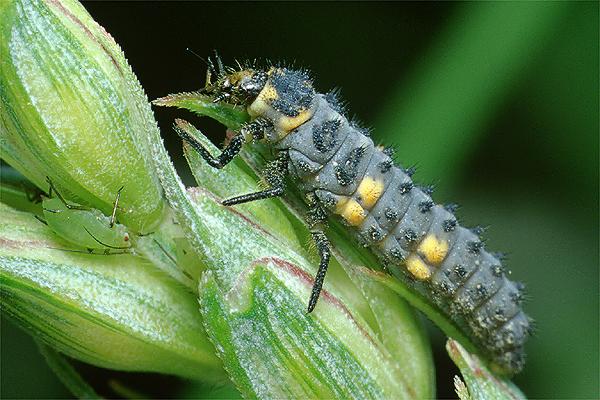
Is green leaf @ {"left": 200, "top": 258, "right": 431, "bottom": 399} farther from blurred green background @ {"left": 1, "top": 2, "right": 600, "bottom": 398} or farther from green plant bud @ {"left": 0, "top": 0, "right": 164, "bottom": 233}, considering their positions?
blurred green background @ {"left": 1, "top": 2, "right": 600, "bottom": 398}

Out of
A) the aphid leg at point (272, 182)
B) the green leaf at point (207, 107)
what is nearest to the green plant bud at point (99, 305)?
the aphid leg at point (272, 182)

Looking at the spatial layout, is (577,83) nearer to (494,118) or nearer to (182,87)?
(494,118)

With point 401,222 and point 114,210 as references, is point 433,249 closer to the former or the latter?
point 401,222

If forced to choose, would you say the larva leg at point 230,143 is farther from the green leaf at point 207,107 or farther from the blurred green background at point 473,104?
the blurred green background at point 473,104

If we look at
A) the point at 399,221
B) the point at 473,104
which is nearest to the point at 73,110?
the point at 399,221

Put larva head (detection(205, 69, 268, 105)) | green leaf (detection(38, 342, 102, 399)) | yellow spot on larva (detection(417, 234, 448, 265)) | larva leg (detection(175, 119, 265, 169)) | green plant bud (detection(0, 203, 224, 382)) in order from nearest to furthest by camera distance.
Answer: green plant bud (detection(0, 203, 224, 382)) < larva leg (detection(175, 119, 265, 169)) < green leaf (detection(38, 342, 102, 399)) < larva head (detection(205, 69, 268, 105)) < yellow spot on larva (detection(417, 234, 448, 265))

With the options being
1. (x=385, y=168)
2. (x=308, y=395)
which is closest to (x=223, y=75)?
(x=385, y=168)

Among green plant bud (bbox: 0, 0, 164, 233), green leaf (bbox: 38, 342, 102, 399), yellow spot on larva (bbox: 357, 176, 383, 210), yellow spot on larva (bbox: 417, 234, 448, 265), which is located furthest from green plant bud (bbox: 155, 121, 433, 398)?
green leaf (bbox: 38, 342, 102, 399)
